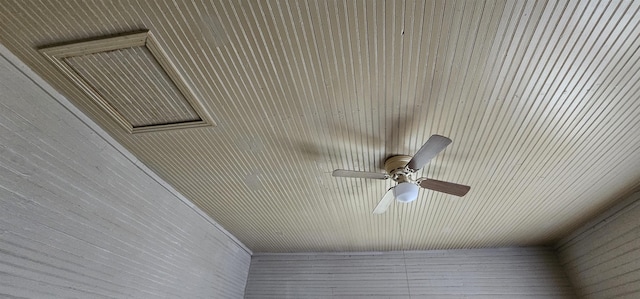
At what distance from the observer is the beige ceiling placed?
1460mm

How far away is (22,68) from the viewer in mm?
1794

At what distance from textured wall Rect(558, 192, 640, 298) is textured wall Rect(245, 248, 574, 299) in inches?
17.7

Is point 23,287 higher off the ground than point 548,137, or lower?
lower

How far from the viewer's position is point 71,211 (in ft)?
7.01

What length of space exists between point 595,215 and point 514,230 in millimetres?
876

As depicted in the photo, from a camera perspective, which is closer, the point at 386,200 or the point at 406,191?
the point at 406,191

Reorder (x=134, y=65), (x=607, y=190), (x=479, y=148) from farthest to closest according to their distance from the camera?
1. (x=607, y=190)
2. (x=479, y=148)
3. (x=134, y=65)

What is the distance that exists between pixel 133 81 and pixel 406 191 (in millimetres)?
1996

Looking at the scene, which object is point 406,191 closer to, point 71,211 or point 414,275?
point 71,211

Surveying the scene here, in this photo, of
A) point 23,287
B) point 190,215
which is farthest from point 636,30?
point 190,215

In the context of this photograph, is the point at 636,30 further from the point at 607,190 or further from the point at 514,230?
the point at 514,230

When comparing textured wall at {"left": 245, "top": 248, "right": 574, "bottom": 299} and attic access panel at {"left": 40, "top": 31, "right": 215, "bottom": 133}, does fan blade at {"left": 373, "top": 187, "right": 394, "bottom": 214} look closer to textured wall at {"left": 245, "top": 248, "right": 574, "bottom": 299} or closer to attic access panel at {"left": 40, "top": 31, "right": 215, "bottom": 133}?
attic access panel at {"left": 40, "top": 31, "right": 215, "bottom": 133}

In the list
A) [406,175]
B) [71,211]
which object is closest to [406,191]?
[406,175]

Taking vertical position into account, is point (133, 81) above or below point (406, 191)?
above
